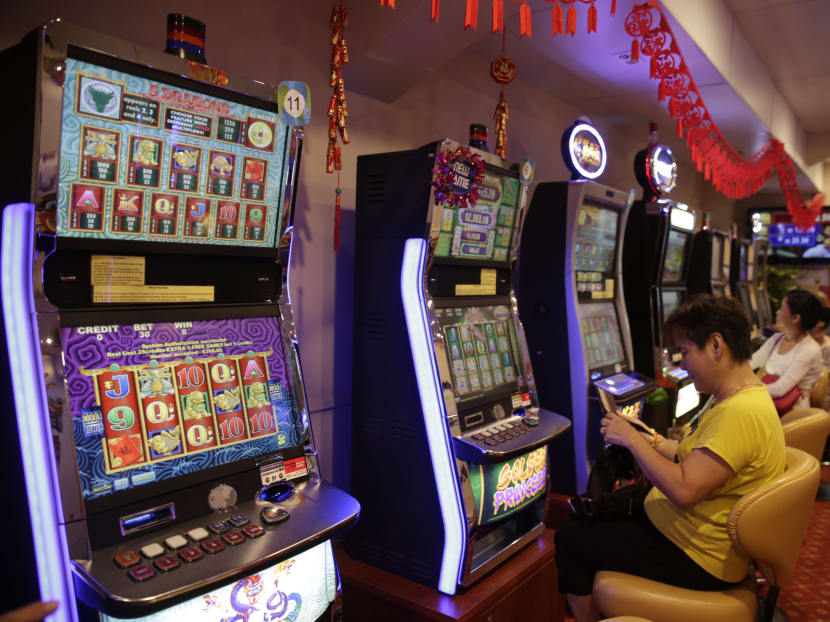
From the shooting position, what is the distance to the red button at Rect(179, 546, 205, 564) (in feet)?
4.49

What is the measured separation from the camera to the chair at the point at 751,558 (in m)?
1.89

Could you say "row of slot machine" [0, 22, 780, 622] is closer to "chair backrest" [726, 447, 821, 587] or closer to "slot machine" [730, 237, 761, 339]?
"chair backrest" [726, 447, 821, 587]

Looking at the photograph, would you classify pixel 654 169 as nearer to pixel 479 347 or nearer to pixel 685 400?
pixel 685 400

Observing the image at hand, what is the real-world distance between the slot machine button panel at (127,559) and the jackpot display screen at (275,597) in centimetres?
12

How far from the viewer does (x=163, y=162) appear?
161 cm

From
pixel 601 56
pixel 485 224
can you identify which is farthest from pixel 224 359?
pixel 601 56

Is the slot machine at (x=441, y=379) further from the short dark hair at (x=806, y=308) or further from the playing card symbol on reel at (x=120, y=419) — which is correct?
the short dark hair at (x=806, y=308)

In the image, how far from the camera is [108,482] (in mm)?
1438

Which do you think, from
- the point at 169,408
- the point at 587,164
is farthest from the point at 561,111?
the point at 169,408

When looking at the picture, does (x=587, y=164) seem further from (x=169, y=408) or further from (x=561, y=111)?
(x=169, y=408)

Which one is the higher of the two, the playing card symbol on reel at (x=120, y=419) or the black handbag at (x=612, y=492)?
the playing card symbol on reel at (x=120, y=419)

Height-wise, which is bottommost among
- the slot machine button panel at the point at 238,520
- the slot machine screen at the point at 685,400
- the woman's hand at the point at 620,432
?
the slot machine screen at the point at 685,400

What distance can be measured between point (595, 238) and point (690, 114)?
3.29ft

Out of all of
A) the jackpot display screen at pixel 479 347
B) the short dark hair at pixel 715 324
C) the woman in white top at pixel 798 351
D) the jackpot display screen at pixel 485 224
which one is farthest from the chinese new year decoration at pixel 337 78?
the woman in white top at pixel 798 351
